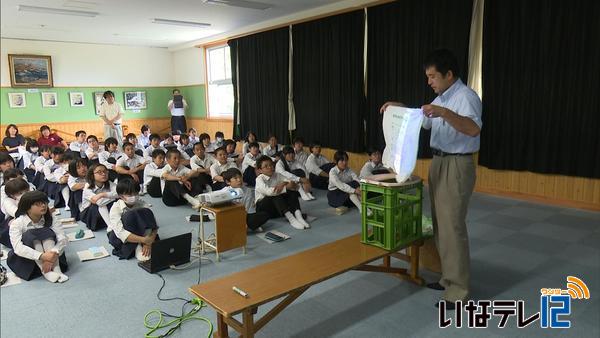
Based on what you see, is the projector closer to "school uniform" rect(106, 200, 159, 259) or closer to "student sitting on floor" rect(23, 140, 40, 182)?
"school uniform" rect(106, 200, 159, 259)

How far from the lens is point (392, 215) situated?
8.41 ft

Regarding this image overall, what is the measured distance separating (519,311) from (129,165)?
538cm

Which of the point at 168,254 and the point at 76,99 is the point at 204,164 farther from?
the point at 76,99

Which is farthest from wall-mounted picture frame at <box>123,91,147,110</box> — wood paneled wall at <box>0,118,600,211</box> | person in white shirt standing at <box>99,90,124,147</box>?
wood paneled wall at <box>0,118,600,211</box>

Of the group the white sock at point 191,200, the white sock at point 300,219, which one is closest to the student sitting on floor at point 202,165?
the white sock at point 191,200

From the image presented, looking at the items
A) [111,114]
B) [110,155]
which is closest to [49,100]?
[111,114]

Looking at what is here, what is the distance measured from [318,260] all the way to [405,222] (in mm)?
652

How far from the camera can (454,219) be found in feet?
8.05

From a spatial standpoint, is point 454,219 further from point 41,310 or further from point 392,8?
point 392,8

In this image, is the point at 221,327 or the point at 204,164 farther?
the point at 204,164

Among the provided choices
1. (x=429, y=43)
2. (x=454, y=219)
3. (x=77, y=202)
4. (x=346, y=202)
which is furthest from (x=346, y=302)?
(x=429, y=43)

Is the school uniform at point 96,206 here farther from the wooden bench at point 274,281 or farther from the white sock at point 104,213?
the wooden bench at point 274,281

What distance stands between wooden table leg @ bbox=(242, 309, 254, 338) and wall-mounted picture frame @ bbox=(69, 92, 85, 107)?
1099 cm

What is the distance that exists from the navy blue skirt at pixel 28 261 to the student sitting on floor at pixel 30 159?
388 cm
